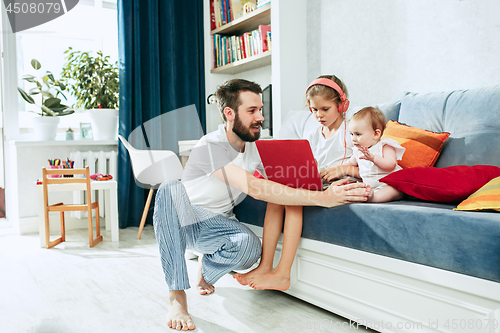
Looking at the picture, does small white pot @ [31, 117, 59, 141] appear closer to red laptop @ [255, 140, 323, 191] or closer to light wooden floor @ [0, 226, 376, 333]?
light wooden floor @ [0, 226, 376, 333]

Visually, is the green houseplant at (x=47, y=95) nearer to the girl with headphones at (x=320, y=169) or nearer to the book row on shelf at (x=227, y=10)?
the book row on shelf at (x=227, y=10)

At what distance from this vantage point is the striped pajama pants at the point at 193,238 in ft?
4.58

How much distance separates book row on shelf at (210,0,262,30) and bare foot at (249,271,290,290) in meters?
2.16

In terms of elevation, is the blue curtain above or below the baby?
above

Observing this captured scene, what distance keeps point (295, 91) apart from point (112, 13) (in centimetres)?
191

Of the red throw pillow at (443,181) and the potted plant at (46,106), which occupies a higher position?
the potted plant at (46,106)

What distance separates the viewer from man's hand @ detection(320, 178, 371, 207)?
1.31m

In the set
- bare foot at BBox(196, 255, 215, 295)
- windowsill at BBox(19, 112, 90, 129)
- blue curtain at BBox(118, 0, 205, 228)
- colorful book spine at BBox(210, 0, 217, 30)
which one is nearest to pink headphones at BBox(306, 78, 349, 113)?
bare foot at BBox(196, 255, 215, 295)

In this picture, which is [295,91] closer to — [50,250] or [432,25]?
A: [432,25]

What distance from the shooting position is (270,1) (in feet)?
9.00

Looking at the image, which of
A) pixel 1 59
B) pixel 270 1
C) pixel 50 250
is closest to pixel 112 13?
pixel 1 59

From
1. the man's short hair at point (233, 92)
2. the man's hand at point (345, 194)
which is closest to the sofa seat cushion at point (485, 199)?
the man's hand at point (345, 194)

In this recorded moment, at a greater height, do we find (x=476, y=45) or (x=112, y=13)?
(x=112, y=13)

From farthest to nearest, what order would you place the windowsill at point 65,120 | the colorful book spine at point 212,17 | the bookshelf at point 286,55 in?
the colorful book spine at point 212,17 < the windowsill at point 65,120 < the bookshelf at point 286,55
